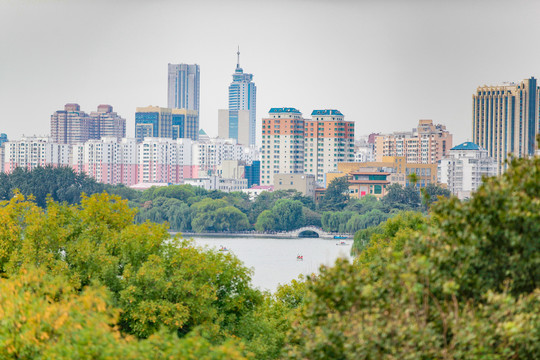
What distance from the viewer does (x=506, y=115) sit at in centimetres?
6494

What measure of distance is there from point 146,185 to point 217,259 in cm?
5104

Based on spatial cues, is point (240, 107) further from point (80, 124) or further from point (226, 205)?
point (226, 205)

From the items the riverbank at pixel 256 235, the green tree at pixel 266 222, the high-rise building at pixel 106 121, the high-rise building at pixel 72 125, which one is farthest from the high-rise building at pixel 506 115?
the high-rise building at pixel 72 125

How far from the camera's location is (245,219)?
41438 mm

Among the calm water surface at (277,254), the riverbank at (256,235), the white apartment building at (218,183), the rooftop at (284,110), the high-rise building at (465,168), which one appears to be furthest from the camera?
the rooftop at (284,110)

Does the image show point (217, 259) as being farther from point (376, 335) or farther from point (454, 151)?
point (454, 151)

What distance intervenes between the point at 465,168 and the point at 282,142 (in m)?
13.9

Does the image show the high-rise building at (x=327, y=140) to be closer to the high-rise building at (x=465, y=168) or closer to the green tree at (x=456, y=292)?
the high-rise building at (x=465, y=168)

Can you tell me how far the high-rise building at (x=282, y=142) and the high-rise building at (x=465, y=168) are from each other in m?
11.0

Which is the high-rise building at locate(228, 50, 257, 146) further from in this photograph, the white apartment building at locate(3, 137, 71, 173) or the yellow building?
the yellow building

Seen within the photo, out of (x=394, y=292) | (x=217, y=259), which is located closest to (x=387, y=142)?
(x=217, y=259)

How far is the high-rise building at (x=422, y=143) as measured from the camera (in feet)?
218

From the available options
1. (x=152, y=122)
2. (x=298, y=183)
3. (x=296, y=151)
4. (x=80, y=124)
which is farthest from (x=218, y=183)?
(x=80, y=124)

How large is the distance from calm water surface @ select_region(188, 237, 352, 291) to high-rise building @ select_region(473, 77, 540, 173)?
2974cm
